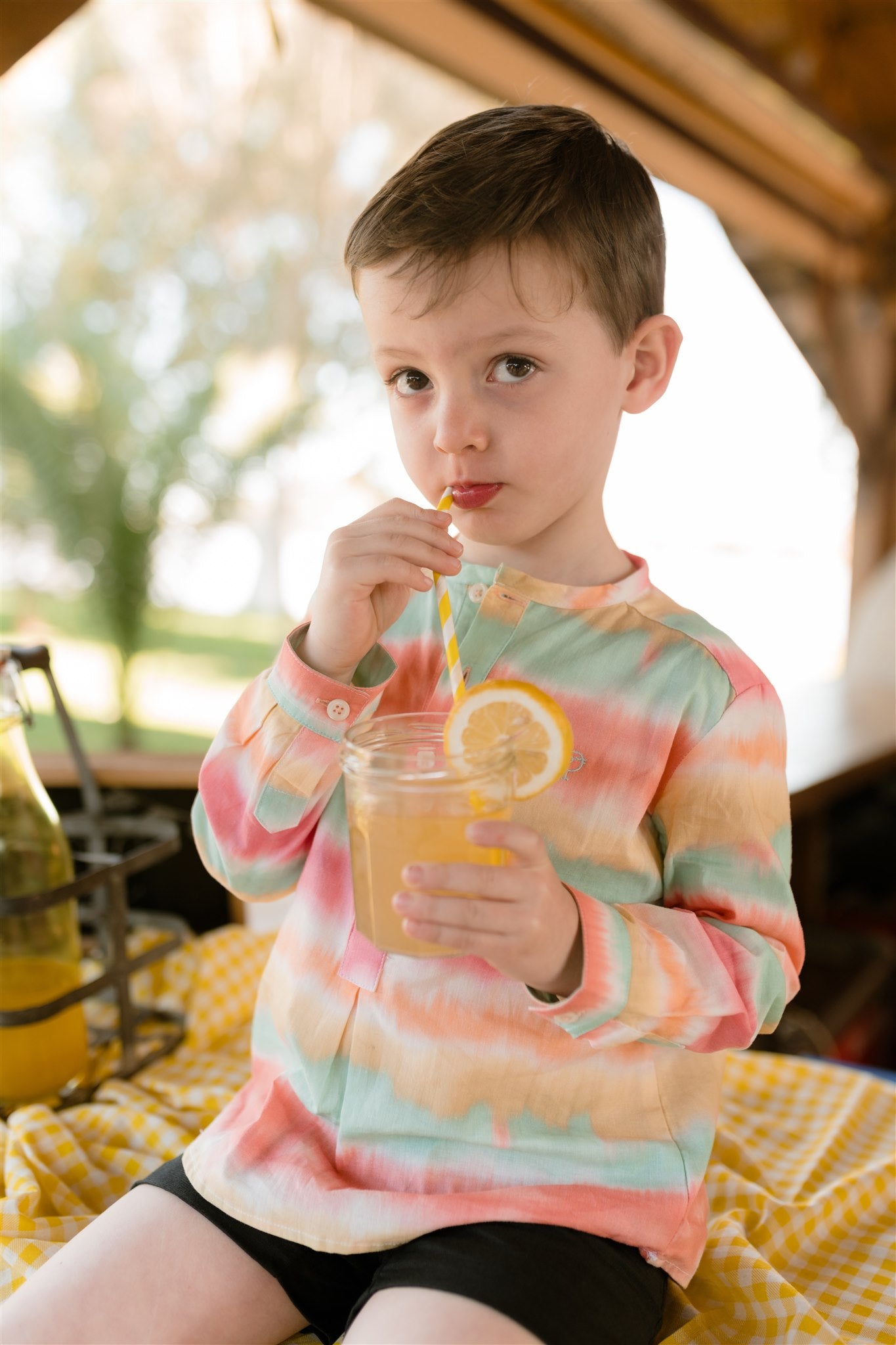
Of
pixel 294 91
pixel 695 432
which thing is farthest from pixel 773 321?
pixel 294 91

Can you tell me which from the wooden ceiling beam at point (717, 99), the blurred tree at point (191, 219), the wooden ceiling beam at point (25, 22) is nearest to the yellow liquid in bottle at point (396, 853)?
the wooden ceiling beam at point (25, 22)

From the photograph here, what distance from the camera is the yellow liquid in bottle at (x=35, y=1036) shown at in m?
1.31

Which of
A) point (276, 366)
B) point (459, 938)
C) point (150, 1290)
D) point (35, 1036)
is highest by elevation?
point (276, 366)

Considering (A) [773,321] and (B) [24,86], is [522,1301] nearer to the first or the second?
(A) [773,321]

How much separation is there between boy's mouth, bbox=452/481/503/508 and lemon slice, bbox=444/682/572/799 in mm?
218

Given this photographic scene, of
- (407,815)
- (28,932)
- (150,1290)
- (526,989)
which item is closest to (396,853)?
(407,815)

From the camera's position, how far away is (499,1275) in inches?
34.2

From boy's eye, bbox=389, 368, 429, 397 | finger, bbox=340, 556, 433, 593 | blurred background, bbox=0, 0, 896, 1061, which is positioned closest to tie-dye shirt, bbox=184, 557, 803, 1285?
finger, bbox=340, 556, 433, 593

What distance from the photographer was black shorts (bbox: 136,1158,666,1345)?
0.86 meters

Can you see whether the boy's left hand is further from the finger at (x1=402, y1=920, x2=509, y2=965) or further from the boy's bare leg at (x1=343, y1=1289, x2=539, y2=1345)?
the boy's bare leg at (x1=343, y1=1289, x2=539, y2=1345)

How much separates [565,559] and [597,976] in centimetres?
45

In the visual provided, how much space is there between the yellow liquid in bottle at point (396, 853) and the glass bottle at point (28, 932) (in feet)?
2.08

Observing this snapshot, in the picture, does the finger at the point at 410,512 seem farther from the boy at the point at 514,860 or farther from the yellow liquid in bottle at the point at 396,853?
the yellow liquid in bottle at the point at 396,853

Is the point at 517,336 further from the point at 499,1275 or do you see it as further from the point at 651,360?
the point at 499,1275
